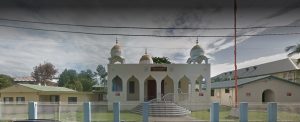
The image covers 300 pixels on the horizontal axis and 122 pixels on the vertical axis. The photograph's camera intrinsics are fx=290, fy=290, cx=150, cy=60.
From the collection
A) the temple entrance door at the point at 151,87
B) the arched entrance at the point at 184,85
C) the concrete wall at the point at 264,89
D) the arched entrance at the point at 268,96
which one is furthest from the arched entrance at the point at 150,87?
the arched entrance at the point at 268,96

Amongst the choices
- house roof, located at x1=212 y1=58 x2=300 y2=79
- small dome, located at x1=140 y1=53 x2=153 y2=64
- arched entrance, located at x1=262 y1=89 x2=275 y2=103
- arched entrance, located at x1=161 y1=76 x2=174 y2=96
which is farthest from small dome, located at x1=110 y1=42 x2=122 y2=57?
house roof, located at x1=212 y1=58 x2=300 y2=79

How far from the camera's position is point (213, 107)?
1188 centimetres

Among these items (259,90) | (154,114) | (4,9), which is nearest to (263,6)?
(4,9)

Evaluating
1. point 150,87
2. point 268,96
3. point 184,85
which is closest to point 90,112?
point 150,87

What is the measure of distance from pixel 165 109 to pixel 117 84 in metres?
6.14

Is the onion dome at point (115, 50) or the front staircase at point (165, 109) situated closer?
the front staircase at point (165, 109)

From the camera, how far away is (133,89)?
2473 cm

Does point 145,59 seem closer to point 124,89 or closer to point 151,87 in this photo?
point 151,87

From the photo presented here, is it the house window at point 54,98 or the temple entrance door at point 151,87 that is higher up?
the temple entrance door at point 151,87

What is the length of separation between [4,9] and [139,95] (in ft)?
63.4

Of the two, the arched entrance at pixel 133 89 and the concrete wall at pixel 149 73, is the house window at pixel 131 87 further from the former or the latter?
the concrete wall at pixel 149 73

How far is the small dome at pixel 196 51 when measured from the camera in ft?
81.6

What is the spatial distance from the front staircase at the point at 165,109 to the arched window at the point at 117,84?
11.5ft

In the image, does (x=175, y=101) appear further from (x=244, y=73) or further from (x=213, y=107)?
(x=244, y=73)
